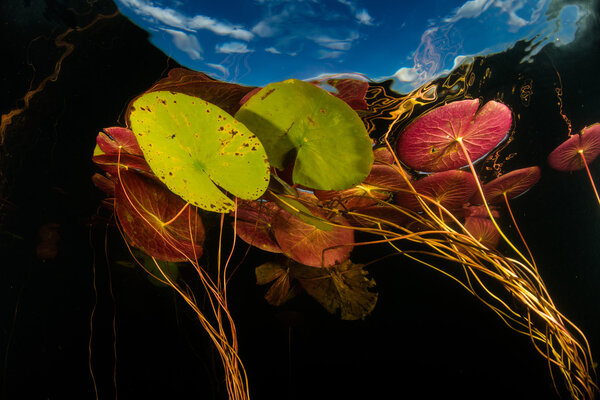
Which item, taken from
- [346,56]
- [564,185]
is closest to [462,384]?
[564,185]

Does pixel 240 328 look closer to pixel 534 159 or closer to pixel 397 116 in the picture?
pixel 397 116

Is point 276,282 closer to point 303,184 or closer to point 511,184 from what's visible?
point 303,184

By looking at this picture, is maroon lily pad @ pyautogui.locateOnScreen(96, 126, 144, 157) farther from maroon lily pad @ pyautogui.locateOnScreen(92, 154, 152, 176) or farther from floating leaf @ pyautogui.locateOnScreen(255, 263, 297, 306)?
floating leaf @ pyautogui.locateOnScreen(255, 263, 297, 306)

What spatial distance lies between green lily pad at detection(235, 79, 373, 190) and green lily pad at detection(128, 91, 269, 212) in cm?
9

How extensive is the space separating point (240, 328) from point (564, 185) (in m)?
1.90

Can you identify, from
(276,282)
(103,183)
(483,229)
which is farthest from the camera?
(483,229)

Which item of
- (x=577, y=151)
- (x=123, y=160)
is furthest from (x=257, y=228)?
(x=577, y=151)

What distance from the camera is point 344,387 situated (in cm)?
138

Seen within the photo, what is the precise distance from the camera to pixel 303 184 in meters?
0.74

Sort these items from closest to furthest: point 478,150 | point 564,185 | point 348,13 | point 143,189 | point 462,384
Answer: point 348,13, point 143,189, point 478,150, point 564,185, point 462,384

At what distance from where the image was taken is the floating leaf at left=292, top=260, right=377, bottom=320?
1245mm

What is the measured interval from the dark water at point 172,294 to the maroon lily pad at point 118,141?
7 centimetres

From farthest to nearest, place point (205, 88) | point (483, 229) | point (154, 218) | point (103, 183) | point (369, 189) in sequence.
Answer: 1. point (483, 229)
2. point (103, 183)
3. point (369, 189)
4. point (154, 218)
5. point (205, 88)

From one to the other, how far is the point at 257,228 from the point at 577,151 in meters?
1.56
